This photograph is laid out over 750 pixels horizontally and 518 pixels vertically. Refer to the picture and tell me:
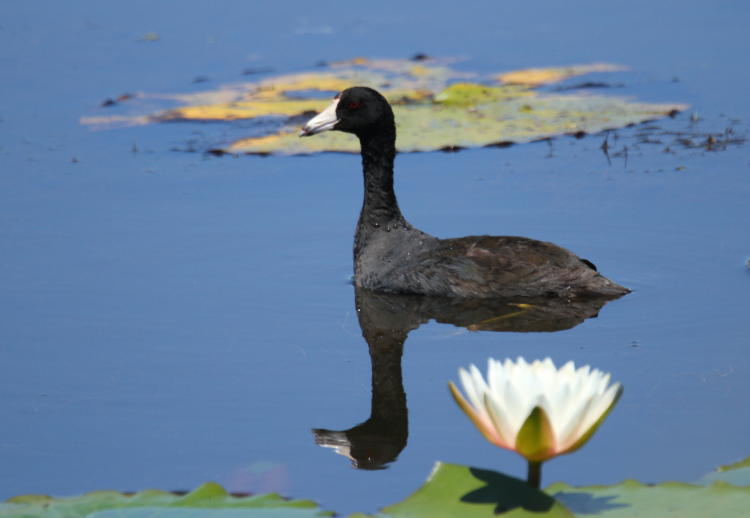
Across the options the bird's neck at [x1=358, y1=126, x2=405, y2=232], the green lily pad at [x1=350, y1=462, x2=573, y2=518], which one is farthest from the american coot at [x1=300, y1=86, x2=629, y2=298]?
the green lily pad at [x1=350, y1=462, x2=573, y2=518]

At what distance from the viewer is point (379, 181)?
24.8 feet

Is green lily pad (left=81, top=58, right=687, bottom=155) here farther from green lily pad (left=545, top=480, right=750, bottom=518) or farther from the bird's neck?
green lily pad (left=545, top=480, right=750, bottom=518)

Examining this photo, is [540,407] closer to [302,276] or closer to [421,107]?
[302,276]

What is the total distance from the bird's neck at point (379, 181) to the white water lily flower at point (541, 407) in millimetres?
4715

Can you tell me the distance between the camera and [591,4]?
47.6 ft

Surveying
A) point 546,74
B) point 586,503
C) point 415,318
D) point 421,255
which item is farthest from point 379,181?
point 586,503

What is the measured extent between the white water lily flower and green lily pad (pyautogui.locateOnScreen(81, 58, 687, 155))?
6520 millimetres

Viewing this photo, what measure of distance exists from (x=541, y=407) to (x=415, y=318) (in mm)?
3993

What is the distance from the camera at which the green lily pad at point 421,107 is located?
31.6ft

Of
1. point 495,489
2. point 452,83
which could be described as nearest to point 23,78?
Result: point 452,83

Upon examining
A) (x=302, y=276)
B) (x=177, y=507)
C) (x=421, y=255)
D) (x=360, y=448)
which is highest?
(x=421, y=255)

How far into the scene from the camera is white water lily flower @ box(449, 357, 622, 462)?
2.73 m

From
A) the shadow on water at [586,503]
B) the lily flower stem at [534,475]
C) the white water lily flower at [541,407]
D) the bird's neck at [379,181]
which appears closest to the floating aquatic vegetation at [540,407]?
the white water lily flower at [541,407]

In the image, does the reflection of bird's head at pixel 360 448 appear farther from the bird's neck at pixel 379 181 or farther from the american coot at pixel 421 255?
the bird's neck at pixel 379 181
